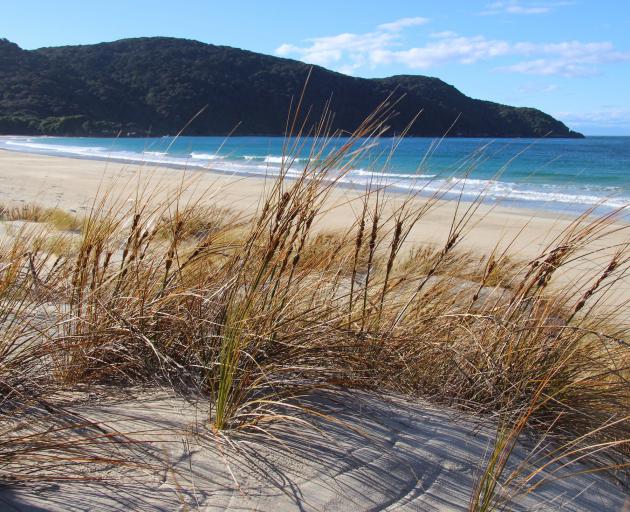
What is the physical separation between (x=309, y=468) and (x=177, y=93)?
2574 inches

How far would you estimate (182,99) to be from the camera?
207 ft

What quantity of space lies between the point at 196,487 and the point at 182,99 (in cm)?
6468

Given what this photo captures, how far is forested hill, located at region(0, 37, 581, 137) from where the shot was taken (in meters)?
59.9

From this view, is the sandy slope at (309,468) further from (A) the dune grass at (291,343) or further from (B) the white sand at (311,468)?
(A) the dune grass at (291,343)

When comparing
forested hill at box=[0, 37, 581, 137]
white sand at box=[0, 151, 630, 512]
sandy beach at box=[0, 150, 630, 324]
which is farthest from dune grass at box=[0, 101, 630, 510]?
forested hill at box=[0, 37, 581, 137]

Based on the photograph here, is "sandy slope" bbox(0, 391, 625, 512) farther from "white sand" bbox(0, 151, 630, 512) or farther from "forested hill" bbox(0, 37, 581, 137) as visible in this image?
"forested hill" bbox(0, 37, 581, 137)

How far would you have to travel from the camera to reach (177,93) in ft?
209

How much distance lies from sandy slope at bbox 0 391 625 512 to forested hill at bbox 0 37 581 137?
48.0 meters

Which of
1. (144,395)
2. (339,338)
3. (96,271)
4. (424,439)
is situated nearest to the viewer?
(424,439)

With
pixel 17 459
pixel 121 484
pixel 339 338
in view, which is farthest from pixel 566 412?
pixel 17 459

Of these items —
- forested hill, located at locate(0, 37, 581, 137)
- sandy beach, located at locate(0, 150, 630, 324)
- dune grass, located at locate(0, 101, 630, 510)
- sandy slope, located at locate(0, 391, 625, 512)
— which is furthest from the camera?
forested hill, located at locate(0, 37, 581, 137)

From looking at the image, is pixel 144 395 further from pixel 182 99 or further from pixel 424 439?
pixel 182 99

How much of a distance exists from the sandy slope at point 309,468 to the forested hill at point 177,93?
4805cm

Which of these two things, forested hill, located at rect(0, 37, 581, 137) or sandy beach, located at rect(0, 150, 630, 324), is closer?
sandy beach, located at rect(0, 150, 630, 324)
